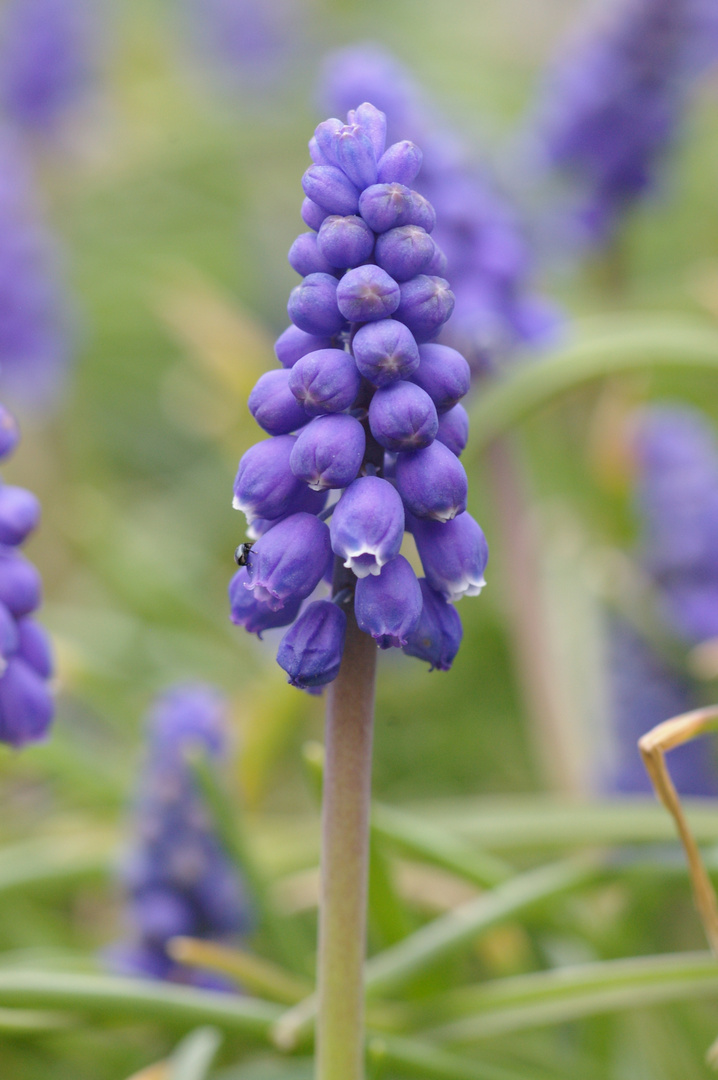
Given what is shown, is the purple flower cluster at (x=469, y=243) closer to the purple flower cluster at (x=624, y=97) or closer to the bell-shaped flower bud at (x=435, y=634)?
the purple flower cluster at (x=624, y=97)

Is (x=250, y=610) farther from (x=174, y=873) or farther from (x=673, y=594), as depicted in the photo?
(x=673, y=594)

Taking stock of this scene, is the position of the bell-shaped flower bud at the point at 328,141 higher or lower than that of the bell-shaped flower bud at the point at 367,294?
higher

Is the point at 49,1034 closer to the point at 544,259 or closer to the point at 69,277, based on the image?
the point at 544,259

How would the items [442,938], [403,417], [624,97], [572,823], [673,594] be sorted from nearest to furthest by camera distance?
[403,417], [442,938], [572,823], [673,594], [624,97]

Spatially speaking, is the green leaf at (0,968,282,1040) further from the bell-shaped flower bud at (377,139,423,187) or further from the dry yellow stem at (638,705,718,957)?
the bell-shaped flower bud at (377,139,423,187)

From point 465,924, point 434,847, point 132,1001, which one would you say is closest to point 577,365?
point 434,847

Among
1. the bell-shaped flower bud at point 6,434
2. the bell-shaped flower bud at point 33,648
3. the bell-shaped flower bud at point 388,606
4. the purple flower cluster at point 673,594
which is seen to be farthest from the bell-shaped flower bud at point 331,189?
the purple flower cluster at point 673,594

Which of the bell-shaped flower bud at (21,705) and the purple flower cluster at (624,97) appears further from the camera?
the purple flower cluster at (624,97)

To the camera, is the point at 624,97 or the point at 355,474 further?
the point at 624,97
